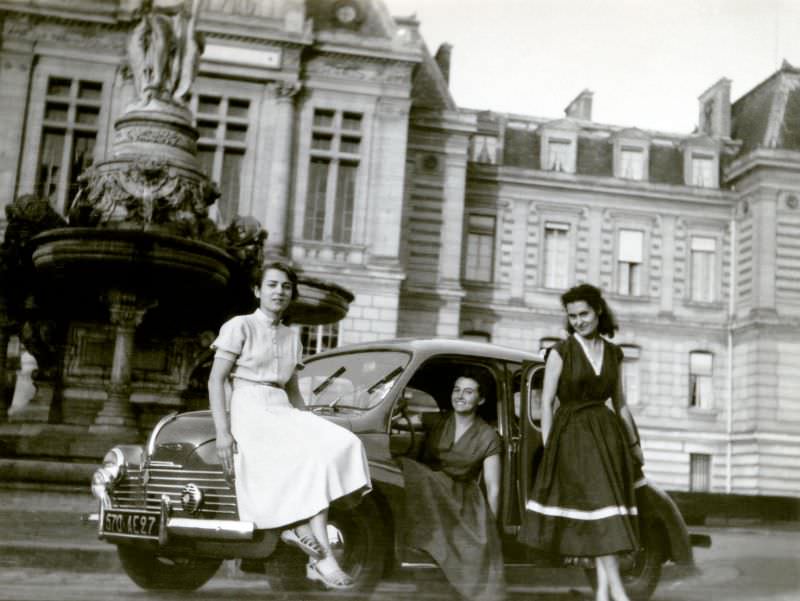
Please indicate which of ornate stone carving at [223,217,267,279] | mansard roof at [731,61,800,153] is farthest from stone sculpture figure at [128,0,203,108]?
mansard roof at [731,61,800,153]

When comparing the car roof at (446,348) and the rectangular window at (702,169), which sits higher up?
the rectangular window at (702,169)

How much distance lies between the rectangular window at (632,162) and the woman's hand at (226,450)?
3517cm

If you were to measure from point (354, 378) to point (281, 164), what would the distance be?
2387 centimetres

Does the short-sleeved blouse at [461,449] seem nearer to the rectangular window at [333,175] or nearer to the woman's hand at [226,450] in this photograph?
the woman's hand at [226,450]

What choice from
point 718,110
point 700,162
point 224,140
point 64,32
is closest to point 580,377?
point 224,140

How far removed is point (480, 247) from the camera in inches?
1430

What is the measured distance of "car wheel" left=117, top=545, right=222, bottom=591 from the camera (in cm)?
625

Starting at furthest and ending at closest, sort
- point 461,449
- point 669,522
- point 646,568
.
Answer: point 646,568, point 669,522, point 461,449

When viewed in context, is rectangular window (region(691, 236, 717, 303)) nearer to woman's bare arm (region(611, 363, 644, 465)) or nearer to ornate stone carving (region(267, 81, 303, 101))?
ornate stone carving (region(267, 81, 303, 101))

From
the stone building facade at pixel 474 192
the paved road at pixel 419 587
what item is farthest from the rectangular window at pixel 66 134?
the paved road at pixel 419 587

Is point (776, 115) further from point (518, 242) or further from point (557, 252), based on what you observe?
point (518, 242)

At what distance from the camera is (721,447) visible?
35.8 meters

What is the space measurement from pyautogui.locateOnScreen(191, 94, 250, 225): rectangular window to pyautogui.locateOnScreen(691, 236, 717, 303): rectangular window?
682 inches

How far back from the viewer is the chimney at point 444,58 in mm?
37594
